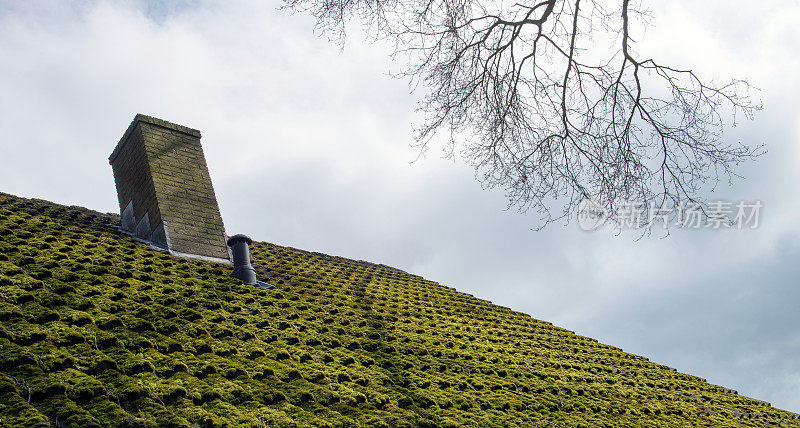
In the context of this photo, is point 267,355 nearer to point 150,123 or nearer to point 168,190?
point 168,190

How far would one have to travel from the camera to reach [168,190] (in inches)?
282

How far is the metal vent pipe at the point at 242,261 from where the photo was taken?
6.77 m

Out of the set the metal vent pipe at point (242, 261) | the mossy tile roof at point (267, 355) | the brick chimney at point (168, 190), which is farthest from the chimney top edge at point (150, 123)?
the metal vent pipe at point (242, 261)

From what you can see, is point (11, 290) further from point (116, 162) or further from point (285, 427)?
point (116, 162)

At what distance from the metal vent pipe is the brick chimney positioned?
11.4 inches

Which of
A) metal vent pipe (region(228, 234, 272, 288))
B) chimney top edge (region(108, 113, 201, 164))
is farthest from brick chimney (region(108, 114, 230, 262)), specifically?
metal vent pipe (region(228, 234, 272, 288))

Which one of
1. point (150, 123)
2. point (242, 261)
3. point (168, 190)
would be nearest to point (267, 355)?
point (242, 261)

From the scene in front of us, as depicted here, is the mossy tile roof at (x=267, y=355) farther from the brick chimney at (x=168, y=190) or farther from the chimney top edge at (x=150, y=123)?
the chimney top edge at (x=150, y=123)

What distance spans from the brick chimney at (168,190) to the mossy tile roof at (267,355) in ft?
1.26

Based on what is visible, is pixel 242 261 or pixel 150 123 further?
pixel 150 123

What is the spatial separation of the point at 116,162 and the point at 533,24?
20.1ft

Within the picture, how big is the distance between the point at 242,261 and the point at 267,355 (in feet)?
7.67

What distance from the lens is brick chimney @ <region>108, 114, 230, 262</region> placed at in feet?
22.9

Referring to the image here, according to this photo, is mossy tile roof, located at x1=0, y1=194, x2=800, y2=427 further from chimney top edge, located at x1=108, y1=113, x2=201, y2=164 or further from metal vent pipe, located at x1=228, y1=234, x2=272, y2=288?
chimney top edge, located at x1=108, y1=113, x2=201, y2=164
